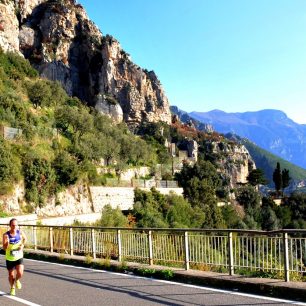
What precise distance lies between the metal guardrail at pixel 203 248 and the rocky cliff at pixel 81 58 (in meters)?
96.5

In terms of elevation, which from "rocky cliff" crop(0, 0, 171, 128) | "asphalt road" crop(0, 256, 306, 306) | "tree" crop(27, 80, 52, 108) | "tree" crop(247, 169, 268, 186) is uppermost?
"rocky cliff" crop(0, 0, 171, 128)

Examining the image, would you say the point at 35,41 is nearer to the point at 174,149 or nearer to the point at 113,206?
the point at 174,149

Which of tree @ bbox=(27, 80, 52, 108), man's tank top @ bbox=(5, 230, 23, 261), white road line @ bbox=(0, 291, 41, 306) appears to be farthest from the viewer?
tree @ bbox=(27, 80, 52, 108)

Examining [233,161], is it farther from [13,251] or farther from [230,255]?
[13,251]

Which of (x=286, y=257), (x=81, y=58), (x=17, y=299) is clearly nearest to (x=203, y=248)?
(x=286, y=257)

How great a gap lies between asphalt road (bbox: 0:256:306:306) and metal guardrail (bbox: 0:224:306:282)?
1.27 meters

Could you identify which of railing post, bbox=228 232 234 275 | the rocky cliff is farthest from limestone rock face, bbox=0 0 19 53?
railing post, bbox=228 232 234 275

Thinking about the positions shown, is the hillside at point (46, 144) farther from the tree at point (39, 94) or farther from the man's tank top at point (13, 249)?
the man's tank top at point (13, 249)

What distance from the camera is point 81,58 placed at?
120m

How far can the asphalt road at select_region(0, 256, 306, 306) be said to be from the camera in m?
7.98

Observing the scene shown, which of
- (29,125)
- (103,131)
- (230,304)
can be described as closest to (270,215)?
(103,131)

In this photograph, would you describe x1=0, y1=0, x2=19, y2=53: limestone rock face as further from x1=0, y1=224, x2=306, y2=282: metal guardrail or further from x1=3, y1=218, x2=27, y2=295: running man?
x1=3, y1=218, x2=27, y2=295: running man

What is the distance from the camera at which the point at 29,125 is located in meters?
53.5

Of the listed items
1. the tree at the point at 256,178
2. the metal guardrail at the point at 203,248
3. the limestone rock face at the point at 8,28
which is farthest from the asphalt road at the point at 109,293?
the tree at the point at 256,178
